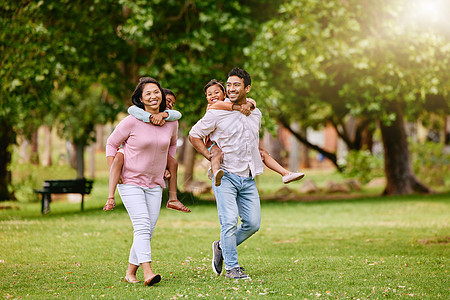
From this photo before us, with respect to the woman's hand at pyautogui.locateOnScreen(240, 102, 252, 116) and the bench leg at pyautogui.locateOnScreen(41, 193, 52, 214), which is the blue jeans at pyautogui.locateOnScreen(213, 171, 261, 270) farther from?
the bench leg at pyautogui.locateOnScreen(41, 193, 52, 214)

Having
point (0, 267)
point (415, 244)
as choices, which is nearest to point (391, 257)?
point (415, 244)

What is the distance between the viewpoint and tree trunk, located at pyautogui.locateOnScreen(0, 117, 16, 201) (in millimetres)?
18500

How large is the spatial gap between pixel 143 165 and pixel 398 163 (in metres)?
16.0

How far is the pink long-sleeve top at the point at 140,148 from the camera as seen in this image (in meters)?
6.06

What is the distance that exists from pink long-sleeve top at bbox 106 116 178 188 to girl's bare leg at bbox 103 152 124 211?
6cm

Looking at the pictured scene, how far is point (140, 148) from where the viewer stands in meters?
6.10

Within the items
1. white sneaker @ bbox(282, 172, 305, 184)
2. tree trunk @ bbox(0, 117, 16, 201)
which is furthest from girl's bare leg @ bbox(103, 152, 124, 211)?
tree trunk @ bbox(0, 117, 16, 201)

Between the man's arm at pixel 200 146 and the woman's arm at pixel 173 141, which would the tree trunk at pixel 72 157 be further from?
the man's arm at pixel 200 146

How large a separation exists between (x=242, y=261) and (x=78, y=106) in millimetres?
19192

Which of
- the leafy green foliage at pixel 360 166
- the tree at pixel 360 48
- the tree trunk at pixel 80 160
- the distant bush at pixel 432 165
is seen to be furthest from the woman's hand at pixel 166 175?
the distant bush at pixel 432 165

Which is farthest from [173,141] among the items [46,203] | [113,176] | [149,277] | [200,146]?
[46,203]

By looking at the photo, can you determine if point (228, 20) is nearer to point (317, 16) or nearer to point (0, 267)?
point (317, 16)

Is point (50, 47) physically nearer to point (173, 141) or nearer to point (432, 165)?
point (173, 141)

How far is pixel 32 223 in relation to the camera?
43.4 ft
